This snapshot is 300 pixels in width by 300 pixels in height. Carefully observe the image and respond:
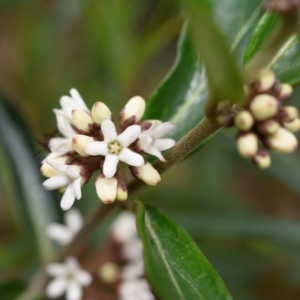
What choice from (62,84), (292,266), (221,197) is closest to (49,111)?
(62,84)

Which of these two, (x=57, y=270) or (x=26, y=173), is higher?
(x=26, y=173)

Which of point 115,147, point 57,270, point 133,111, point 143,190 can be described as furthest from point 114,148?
point 143,190

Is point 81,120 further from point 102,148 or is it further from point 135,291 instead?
point 135,291

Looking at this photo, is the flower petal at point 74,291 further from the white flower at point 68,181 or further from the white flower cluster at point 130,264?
the white flower at point 68,181

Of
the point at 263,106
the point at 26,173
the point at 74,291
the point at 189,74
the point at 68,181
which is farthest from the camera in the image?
the point at 26,173

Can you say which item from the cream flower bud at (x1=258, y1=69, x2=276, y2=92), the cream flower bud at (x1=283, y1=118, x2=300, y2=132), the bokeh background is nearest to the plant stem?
the cream flower bud at (x1=258, y1=69, x2=276, y2=92)
